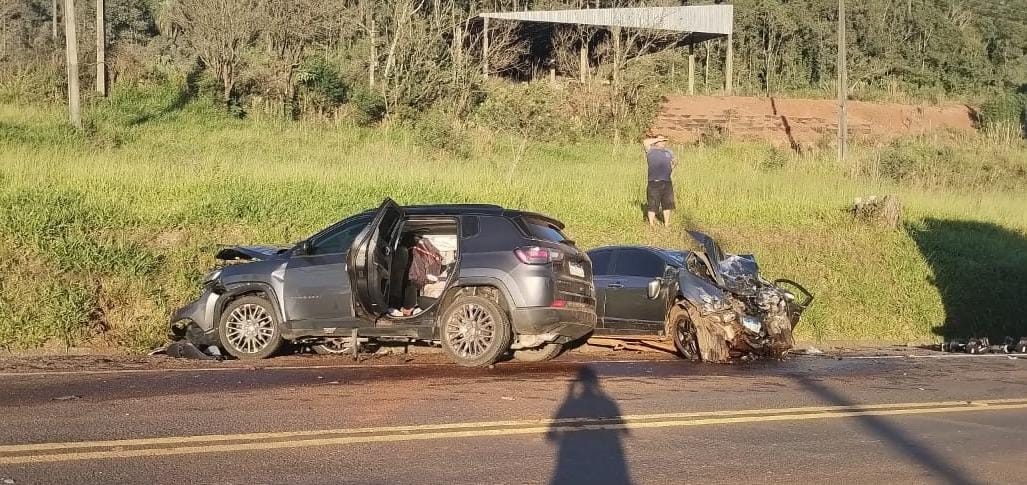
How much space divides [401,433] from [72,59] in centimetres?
2127

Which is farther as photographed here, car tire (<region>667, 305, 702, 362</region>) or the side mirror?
the side mirror

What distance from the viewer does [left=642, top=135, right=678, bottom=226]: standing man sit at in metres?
21.9

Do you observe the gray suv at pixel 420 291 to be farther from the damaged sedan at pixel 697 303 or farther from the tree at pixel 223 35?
the tree at pixel 223 35

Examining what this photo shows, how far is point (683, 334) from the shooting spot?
1409 cm

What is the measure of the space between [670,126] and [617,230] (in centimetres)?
1833

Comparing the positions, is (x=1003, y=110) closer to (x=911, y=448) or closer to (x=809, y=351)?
(x=809, y=351)

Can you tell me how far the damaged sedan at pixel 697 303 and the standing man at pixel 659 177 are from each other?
22.5 feet

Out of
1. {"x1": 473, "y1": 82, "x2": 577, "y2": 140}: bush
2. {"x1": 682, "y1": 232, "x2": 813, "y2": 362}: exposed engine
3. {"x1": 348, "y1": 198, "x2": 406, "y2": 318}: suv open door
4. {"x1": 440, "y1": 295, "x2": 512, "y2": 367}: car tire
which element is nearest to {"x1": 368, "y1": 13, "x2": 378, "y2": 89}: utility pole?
{"x1": 473, "y1": 82, "x2": 577, "y2": 140}: bush

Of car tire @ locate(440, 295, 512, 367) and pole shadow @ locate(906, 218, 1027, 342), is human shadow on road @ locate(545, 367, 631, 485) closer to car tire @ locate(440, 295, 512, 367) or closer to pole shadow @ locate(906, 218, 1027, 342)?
car tire @ locate(440, 295, 512, 367)

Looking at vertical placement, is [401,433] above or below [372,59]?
below

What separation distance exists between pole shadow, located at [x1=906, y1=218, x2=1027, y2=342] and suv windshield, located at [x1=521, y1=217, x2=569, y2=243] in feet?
39.0

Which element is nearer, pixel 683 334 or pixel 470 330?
pixel 470 330

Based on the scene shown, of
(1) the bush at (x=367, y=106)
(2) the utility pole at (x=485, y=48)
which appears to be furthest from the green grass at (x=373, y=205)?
(2) the utility pole at (x=485, y=48)

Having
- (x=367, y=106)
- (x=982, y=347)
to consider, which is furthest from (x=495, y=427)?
(x=367, y=106)
